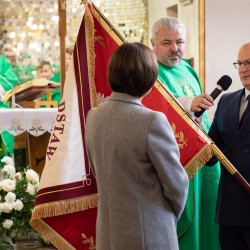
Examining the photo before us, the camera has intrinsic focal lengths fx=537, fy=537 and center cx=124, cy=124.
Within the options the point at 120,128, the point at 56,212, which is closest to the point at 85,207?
the point at 56,212

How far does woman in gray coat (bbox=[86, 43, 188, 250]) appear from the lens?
1.99m

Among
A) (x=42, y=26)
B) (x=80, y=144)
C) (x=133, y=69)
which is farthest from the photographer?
(x=42, y=26)

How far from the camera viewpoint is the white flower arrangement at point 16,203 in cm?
400

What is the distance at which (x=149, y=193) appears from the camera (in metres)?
2.03

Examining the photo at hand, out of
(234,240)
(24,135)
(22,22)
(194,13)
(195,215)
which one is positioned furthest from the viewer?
(22,22)

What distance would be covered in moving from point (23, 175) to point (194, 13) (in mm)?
3456

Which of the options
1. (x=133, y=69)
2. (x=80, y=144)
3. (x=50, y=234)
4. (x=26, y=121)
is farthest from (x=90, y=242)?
(x=26, y=121)

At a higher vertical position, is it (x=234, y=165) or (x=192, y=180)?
(x=234, y=165)

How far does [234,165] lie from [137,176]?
842 millimetres

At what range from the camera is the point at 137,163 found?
78.8 inches

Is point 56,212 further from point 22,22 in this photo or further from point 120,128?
point 22,22

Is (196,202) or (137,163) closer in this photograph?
(137,163)

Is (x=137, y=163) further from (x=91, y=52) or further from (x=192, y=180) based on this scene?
(x=192, y=180)

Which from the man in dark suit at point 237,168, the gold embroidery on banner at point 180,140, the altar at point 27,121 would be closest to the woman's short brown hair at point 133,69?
the gold embroidery on banner at point 180,140
